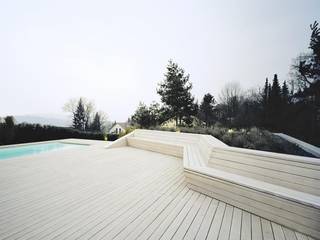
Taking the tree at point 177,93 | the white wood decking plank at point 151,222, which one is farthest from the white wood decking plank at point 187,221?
the tree at point 177,93

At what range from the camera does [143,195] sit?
98.7 inches

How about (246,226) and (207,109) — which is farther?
(207,109)

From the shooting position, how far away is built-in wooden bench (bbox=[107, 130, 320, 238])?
64.7 inches

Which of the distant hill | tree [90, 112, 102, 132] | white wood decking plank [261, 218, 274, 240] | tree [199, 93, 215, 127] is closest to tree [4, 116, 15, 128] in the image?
white wood decking plank [261, 218, 274, 240]

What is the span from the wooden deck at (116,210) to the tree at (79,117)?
2639 centimetres

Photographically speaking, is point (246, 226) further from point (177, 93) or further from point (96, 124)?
point (96, 124)

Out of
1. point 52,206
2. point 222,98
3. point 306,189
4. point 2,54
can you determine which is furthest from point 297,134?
point 2,54

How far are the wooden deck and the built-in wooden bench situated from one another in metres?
0.12

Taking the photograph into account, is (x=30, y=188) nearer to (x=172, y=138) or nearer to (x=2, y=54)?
(x=172, y=138)

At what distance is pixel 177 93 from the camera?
46.2 feet

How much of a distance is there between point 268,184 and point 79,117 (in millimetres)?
30231

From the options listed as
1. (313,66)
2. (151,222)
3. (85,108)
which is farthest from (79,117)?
(313,66)

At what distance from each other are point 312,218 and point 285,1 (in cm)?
913

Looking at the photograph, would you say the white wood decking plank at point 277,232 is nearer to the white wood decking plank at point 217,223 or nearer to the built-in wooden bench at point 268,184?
the built-in wooden bench at point 268,184
